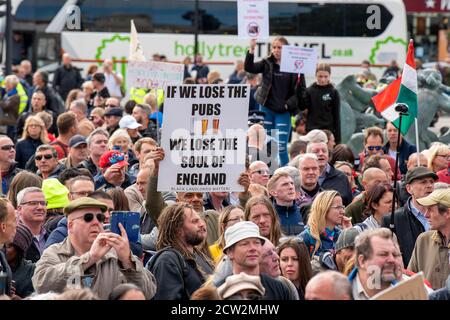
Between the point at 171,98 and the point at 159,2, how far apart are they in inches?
1073

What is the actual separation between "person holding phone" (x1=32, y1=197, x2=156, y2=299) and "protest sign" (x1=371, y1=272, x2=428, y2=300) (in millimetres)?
1778

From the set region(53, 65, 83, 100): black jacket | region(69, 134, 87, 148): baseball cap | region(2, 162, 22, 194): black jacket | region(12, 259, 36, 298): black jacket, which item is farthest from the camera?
region(53, 65, 83, 100): black jacket

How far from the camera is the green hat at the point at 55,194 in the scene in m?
11.0

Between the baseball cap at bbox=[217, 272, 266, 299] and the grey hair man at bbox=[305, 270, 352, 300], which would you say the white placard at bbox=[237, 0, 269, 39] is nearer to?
the baseball cap at bbox=[217, 272, 266, 299]

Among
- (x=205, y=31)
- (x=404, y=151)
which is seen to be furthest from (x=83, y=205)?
(x=205, y=31)

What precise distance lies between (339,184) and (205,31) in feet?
80.6

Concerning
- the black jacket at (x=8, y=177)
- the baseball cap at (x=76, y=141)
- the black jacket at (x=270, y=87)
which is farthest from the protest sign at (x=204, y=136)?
the black jacket at (x=270, y=87)

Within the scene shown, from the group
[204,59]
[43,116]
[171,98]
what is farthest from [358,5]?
[171,98]

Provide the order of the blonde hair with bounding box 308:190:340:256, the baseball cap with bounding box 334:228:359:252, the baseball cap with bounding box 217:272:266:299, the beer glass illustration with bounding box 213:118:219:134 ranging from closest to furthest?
the baseball cap with bounding box 217:272:266:299, the baseball cap with bounding box 334:228:359:252, the blonde hair with bounding box 308:190:340:256, the beer glass illustration with bounding box 213:118:219:134

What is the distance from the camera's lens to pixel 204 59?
3691 centimetres

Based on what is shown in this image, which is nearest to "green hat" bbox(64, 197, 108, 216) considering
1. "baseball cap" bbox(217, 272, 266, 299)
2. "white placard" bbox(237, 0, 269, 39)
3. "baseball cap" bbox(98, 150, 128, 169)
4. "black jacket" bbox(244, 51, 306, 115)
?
"baseball cap" bbox(217, 272, 266, 299)

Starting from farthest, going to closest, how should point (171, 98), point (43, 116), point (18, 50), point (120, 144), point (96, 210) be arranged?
point (18, 50) < point (43, 116) < point (120, 144) < point (171, 98) < point (96, 210)

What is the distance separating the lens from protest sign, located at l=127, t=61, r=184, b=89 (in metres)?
18.8
